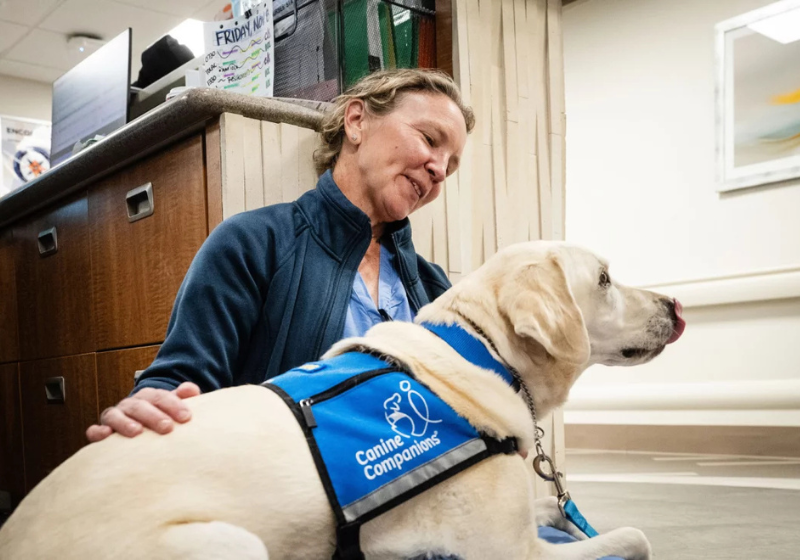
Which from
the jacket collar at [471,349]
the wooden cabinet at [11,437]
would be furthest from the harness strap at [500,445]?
the wooden cabinet at [11,437]

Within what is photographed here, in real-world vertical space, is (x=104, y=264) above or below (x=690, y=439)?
above

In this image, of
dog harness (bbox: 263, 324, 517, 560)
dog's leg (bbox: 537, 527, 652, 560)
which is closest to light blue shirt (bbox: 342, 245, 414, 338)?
dog harness (bbox: 263, 324, 517, 560)

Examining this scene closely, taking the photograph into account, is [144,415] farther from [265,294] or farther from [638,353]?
[638,353]

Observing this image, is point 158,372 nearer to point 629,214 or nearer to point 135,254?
point 135,254

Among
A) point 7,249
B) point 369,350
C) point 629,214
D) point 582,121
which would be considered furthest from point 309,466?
point 582,121

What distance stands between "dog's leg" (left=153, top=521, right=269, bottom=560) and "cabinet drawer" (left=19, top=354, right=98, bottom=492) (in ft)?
4.12

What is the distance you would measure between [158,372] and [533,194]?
136cm

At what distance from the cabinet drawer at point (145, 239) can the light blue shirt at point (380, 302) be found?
400 millimetres

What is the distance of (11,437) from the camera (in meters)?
2.39

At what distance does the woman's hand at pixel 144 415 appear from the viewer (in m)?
0.92

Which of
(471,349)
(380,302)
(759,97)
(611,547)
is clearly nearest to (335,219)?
(380,302)

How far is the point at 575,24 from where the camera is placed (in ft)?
15.0

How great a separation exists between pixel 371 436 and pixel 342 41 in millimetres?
1364

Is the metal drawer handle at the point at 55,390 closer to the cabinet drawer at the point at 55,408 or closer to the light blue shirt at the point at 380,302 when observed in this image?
the cabinet drawer at the point at 55,408
